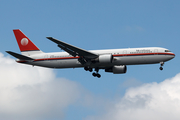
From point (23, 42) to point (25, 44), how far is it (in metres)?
0.64

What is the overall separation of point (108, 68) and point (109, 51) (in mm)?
6848

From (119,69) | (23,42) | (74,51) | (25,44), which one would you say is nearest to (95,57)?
(74,51)

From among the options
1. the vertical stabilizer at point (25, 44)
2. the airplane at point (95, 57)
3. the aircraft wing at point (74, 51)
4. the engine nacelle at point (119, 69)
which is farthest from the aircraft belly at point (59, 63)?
the engine nacelle at point (119, 69)

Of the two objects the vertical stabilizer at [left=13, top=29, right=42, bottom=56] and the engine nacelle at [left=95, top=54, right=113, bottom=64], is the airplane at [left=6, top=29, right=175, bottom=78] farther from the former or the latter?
the vertical stabilizer at [left=13, top=29, right=42, bottom=56]

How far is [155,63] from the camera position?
5409 cm

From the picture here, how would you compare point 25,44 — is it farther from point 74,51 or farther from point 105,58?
point 105,58

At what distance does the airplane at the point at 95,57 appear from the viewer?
2092 inches

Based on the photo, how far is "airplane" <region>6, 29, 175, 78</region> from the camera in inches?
2092

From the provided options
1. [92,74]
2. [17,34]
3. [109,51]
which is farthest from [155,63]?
[17,34]

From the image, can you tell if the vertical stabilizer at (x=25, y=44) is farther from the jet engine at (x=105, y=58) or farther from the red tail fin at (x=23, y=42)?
the jet engine at (x=105, y=58)

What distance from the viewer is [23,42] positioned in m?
62.8

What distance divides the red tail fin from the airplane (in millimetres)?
2767

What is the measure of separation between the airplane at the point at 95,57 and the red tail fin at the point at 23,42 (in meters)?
2.77

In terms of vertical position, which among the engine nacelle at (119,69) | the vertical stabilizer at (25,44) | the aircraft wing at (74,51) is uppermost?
the vertical stabilizer at (25,44)
